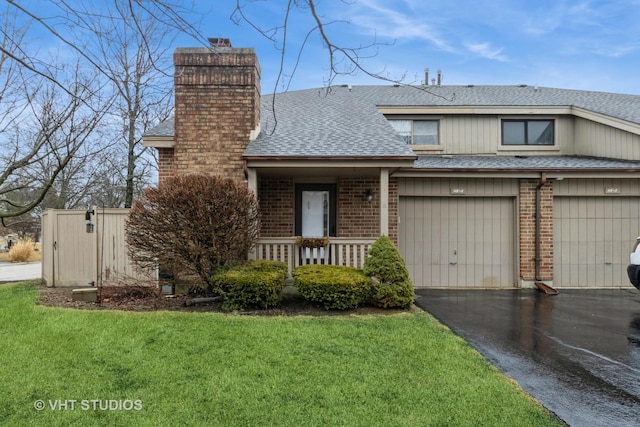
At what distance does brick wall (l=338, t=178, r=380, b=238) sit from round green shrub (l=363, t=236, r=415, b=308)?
2306 millimetres

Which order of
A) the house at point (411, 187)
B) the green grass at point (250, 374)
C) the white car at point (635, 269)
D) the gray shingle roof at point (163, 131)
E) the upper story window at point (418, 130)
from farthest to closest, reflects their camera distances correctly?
the upper story window at point (418, 130) → the gray shingle roof at point (163, 131) → the house at point (411, 187) → the white car at point (635, 269) → the green grass at point (250, 374)

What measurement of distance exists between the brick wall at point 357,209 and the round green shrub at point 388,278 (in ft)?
7.57

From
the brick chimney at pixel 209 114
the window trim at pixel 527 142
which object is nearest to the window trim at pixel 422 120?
the window trim at pixel 527 142

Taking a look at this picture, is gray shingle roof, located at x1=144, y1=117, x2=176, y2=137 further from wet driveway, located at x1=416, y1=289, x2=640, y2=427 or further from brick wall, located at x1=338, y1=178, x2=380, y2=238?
wet driveway, located at x1=416, y1=289, x2=640, y2=427

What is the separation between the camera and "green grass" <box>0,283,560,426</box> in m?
3.41

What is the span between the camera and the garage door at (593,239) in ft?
34.1

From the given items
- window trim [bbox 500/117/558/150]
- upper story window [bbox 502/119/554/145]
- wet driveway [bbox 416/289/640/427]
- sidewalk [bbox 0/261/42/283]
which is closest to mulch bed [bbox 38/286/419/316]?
wet driveway [bbox 416/289/640/427]

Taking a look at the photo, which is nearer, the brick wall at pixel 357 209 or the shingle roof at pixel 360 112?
the shingle roof at pixel 360 112

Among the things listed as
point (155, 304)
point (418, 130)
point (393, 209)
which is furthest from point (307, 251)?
point (418, 130)

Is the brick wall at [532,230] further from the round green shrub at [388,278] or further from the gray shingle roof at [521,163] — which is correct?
the round green shrub at [388,278]

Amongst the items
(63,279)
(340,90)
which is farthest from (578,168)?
(63,279)

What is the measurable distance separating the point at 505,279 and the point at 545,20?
666cm

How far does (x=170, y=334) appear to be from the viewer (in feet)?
18.1

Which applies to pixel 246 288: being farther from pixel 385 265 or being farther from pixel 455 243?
pixel 455 243
